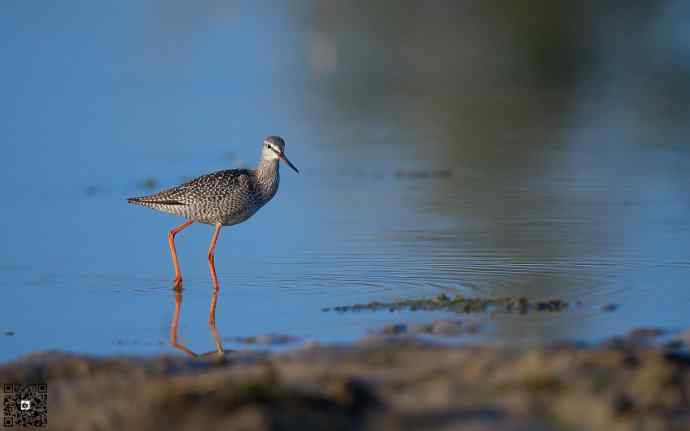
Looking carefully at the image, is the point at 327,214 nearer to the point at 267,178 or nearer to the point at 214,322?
the point at 267,178

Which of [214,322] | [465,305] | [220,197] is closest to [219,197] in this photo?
[220,197]

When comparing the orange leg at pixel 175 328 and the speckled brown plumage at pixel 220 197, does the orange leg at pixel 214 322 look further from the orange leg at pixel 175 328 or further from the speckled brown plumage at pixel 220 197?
the speckled brown plumage at pixel 220 197

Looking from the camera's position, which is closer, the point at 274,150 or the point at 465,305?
the point at 465,305

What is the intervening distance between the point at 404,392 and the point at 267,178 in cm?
506

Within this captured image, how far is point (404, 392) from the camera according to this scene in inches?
209

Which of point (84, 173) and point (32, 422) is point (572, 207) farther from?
point (32, 422)

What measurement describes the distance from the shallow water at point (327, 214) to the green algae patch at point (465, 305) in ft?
0.54

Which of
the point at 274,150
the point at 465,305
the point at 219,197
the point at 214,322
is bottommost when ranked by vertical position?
the point at 214,322

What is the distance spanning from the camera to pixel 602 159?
15648 mm

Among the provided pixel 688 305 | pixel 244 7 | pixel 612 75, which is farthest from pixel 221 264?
pixel 244 7

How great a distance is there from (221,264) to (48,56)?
19470mm

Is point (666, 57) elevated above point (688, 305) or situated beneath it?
elevated above


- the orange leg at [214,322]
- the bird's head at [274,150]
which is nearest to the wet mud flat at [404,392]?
the orange leg at [214,322]

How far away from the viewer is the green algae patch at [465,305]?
7.78m
